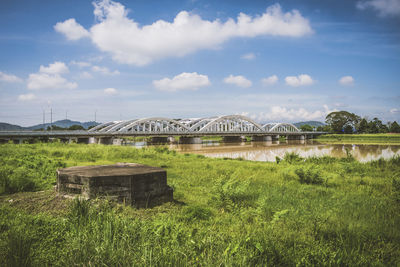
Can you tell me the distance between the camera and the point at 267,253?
3.51 m

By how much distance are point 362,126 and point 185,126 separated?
8881 cm

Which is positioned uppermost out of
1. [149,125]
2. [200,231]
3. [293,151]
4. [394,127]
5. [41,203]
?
[149,125]

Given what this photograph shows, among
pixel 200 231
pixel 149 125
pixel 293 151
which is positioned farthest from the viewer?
pixel 149 125

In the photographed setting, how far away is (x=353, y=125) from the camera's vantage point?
397ft

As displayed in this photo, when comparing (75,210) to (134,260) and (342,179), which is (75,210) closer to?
(134,260)

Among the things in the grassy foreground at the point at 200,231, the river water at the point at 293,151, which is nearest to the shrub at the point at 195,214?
the grassy foreground at the point at 200,231

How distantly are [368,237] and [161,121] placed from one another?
239 ft

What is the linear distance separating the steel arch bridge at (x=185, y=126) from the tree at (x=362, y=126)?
1330 inches

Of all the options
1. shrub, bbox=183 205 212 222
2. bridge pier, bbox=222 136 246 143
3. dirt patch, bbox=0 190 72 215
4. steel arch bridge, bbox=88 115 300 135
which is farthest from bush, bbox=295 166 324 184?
bridge pier, bbox=222 136 246 143

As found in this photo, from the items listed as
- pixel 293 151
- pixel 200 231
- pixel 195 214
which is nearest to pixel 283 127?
pixel 293 151

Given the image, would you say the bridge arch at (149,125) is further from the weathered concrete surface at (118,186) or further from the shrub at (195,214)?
the shrub at (195,214)

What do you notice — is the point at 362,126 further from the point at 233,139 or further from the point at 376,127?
the point at 233,139

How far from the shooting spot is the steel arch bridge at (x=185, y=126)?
222ft

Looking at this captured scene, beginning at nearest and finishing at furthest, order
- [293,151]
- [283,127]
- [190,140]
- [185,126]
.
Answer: [293,151]
[190,140]
[185,126]
[283,127]
